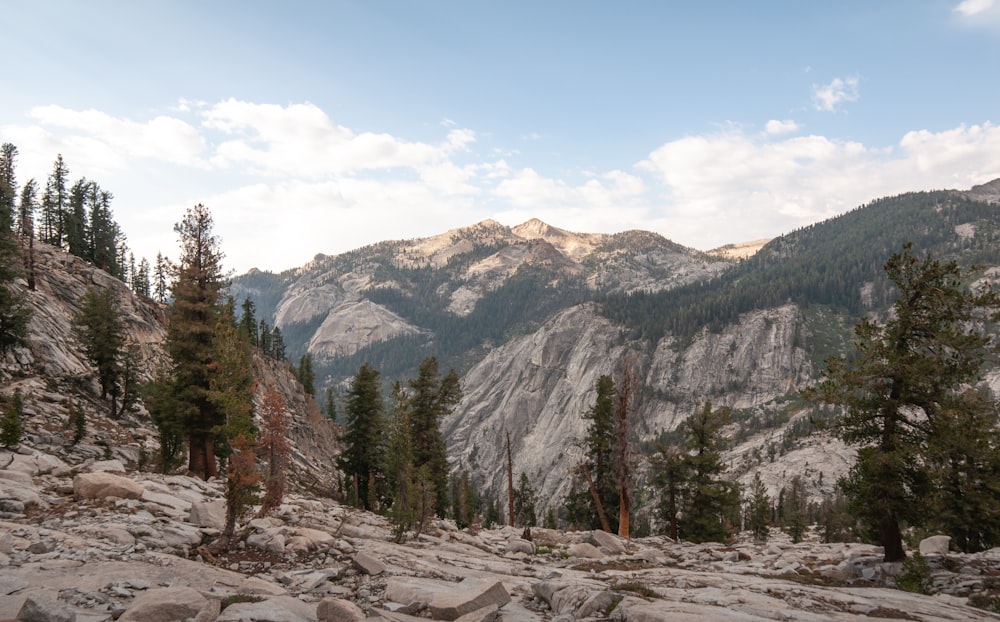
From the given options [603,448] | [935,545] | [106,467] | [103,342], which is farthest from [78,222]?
[935,545]

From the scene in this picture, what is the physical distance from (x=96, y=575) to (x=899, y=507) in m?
24.2

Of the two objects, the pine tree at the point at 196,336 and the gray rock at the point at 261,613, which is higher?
the pine tree at the point at 196,336

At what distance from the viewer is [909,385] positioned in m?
19.0

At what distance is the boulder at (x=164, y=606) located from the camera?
893 cm

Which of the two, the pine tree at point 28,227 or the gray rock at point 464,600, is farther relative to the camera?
the pine tree at point 28,227

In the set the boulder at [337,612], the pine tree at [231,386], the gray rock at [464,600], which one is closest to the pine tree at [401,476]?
the pine tree at [231,386]

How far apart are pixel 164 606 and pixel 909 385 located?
909 inches

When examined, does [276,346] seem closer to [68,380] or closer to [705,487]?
[68,380]

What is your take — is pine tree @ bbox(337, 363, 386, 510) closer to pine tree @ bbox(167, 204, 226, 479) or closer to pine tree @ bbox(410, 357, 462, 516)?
pine tree @ bbox(410, 357, 462, 516)

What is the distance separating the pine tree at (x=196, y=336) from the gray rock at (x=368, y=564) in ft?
44.4

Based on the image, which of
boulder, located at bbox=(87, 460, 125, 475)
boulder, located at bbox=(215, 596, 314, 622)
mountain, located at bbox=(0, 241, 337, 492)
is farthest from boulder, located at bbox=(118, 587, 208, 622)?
boulder, located at bbox=(87, 460, 125, 475)

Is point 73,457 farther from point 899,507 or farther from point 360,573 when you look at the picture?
point 899,507

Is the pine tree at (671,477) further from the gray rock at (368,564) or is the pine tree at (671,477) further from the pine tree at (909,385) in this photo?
the gray rock at (368,564)

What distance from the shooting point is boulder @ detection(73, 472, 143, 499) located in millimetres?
16562
